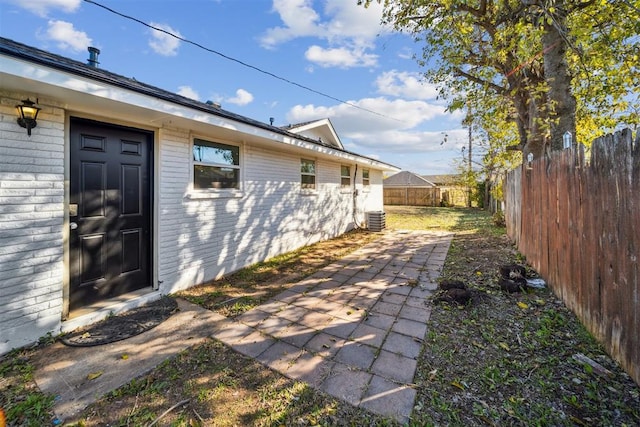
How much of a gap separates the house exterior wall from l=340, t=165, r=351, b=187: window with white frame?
219 centimetres

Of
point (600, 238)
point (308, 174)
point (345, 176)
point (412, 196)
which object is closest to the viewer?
point (600, 238)

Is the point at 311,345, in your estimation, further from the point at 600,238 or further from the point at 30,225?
the point at 30,225

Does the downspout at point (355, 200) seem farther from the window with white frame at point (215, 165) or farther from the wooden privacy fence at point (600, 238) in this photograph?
the wooden privacy fence at point (600, 238)

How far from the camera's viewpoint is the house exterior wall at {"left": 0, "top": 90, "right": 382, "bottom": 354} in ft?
8.53

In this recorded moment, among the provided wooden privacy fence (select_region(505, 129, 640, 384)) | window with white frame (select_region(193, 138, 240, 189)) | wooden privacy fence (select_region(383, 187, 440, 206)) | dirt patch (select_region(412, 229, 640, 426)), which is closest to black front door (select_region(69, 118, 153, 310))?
window with white frame (select_region(193, 138, 240, 189))

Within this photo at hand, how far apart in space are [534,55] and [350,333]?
6.31 meters

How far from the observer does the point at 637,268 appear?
6.32ft

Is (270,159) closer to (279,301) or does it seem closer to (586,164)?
(279,301)

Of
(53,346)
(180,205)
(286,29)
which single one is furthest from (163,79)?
(53,346)

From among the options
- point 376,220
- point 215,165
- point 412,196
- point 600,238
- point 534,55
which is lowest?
point 376,220

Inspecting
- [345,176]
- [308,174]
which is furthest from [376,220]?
[308,174]

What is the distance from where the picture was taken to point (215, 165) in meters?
4.83

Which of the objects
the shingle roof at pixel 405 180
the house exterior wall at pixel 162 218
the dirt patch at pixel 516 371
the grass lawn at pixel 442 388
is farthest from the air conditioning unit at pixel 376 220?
the shingle roof at pixel 405 180

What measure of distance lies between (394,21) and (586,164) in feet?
18.8
